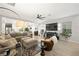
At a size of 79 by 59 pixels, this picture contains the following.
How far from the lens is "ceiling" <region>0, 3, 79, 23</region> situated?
73.2 inches

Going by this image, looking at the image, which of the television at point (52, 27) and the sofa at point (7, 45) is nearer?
the sofa at point (7, 45)

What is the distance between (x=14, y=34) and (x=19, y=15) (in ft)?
1.49

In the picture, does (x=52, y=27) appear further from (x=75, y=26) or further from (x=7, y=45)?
(x=7, y=45)

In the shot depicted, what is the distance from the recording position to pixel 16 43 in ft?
6.17

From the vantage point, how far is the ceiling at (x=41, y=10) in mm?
1860

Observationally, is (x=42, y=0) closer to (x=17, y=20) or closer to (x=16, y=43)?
(x=17, y=20)

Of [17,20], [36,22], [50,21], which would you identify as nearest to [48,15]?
[50,21]

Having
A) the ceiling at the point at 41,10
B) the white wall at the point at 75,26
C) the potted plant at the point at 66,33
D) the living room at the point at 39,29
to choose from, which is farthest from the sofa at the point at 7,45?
the white wall at the point at 75,26

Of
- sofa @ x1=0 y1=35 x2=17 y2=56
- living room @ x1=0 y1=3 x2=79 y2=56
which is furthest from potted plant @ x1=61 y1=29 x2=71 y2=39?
sofa @ x1=0 y1=35 x2=17 y2=56

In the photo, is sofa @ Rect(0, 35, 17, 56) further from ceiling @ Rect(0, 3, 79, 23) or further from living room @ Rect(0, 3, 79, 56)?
ceiling @ Rect(0, 3, 79, 23)

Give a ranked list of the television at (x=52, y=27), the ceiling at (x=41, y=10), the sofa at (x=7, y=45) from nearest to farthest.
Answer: the sofa at (x=7, y=45), the ceiling at (x=41, y=10), the television at (x=52, y=27)

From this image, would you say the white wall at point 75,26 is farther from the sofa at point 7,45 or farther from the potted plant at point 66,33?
the sofa at point 7,45

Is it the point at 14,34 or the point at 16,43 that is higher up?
the point at 14,34

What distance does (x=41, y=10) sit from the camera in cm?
191
